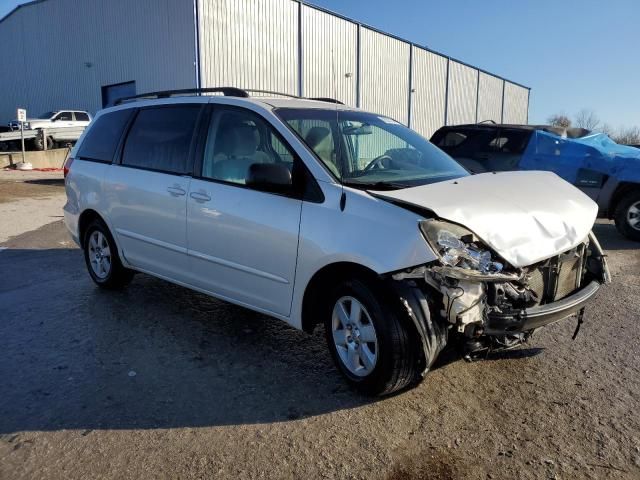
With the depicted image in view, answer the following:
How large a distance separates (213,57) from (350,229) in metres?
17.1

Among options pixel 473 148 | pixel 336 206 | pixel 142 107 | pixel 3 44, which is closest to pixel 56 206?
pixel 142 107

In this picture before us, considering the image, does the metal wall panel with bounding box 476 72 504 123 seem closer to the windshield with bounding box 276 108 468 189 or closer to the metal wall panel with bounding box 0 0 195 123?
the metal wall panel with bounding box 0 0 195 123

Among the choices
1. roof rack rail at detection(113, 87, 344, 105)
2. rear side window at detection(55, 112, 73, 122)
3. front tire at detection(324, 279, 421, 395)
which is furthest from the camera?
rear side window at detection(55, 112, 73, 122)

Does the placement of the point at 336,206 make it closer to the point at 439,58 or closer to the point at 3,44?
the point at 439,58

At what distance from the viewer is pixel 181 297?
526 centimetres

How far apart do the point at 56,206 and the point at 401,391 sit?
1080cm

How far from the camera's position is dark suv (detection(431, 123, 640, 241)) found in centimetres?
815

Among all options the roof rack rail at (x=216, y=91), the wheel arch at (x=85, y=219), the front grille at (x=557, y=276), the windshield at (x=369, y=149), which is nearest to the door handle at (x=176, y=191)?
the roof rack rail at (x=216, y=91)

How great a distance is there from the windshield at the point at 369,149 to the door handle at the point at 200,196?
825mm

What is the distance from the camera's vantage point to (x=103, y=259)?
17.7 feet

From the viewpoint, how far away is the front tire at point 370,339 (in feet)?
9.98

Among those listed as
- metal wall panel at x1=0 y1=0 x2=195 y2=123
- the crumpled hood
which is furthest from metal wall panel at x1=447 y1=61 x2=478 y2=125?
the crumpled hood

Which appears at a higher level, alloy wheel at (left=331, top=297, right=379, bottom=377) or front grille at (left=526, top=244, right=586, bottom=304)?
front grille at (left=526, top=244, right=586, bottom=304)

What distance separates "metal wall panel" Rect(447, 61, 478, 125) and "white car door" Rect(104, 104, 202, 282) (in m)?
29.4
